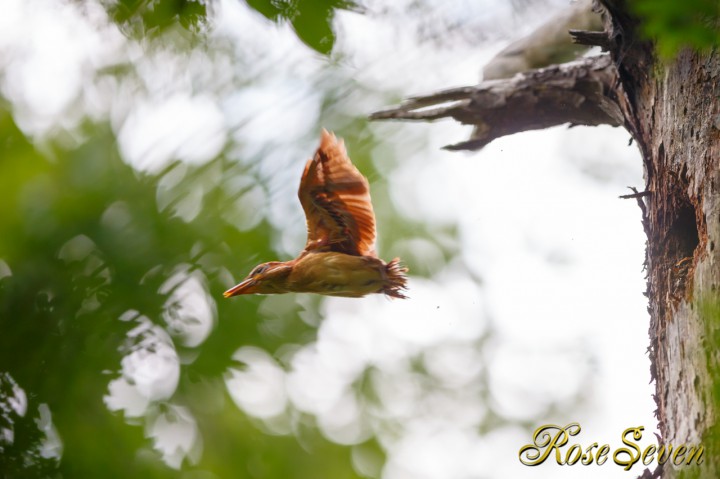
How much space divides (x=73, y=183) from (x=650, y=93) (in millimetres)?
2581

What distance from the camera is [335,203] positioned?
136 inches

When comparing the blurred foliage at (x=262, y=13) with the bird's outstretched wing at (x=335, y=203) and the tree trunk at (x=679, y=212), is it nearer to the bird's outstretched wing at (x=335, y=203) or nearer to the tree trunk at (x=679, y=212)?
the bird's outstretched wing at (x=335, y=203)

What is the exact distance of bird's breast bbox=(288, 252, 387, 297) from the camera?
11.5 ft

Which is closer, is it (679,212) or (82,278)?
(82,278)

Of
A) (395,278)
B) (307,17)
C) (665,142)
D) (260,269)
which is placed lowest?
(395,278)

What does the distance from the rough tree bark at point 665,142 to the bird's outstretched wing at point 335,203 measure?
0.46 meters

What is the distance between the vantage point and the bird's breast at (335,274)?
3496 millimetres

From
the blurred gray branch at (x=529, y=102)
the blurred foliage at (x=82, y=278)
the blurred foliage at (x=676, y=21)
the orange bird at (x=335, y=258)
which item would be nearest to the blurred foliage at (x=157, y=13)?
the blurred foliage at (x=82, y=278)

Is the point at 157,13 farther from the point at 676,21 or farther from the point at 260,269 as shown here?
the point at 260,269

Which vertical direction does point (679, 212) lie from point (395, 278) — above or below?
above

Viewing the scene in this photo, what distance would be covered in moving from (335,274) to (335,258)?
9 centimetres

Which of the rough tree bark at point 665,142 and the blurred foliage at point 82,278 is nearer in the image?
the blurred foliage at point 82,278

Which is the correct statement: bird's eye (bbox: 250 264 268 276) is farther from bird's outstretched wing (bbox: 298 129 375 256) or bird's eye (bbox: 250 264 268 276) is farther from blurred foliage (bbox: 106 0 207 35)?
blurred foliage (bbox: 106 0 207 35)

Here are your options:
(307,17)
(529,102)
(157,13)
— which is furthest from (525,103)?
(157,13)
